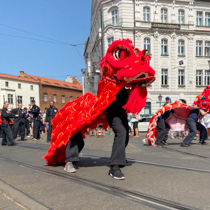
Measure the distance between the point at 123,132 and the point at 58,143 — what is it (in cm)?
134

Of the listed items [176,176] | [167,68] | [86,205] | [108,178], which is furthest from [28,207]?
[167,68]

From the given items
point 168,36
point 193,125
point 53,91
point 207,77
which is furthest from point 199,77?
point 53,91

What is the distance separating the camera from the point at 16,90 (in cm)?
4672

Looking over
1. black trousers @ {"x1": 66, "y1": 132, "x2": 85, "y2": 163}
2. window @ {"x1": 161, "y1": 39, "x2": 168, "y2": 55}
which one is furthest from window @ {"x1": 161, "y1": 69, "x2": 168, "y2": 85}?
black trousers @ {"x1": 66, "y1": 132, "x2": 85, "y2": 163}

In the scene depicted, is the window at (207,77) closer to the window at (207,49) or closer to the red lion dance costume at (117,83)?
the window at (207,49)

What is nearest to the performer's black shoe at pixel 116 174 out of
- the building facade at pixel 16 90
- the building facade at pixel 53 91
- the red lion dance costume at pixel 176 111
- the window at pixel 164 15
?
the red lion dance costume at pixel 176 111

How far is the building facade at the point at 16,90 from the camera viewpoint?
44.2 metres

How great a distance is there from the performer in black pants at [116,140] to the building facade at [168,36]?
25.4 metres

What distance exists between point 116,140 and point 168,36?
28300mm

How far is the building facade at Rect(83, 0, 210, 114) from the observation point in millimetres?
28688

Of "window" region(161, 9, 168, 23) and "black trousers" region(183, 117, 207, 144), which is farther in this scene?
"window" region(161, 9, 168, 23)

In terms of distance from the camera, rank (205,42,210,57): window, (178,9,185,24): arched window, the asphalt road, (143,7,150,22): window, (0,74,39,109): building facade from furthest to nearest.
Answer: (0,74,39,109): building facade
(205,42,210,57): window
(178,9,185,24): arched window
(143,7,150,22): window
the asphalt road

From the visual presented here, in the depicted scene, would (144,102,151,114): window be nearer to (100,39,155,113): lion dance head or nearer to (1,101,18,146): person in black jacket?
(1,101,18,146): person in black jacket

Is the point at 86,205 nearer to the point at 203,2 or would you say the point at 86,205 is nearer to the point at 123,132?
the point at 123,132
